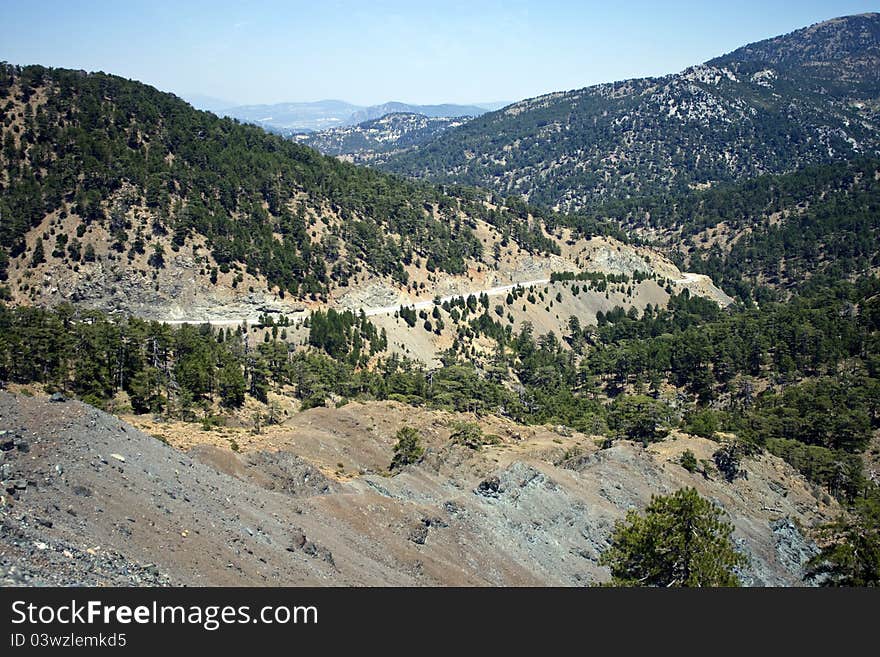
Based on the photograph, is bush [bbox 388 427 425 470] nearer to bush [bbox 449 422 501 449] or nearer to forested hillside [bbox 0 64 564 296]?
bush [bbox 449 422 501 449]

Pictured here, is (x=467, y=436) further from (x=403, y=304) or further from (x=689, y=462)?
(x=403, y=304)

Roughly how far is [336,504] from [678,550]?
19067mm

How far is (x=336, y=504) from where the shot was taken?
39.7 meters

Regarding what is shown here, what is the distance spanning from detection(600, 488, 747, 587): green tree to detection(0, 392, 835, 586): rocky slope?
357 inches

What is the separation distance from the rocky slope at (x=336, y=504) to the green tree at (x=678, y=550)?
9.06m

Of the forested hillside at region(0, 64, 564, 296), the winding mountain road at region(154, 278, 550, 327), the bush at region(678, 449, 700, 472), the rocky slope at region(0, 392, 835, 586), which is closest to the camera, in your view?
the rocky slope at region(0, 392, 835, 586)

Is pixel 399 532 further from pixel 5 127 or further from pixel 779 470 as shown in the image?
pixel 5 127

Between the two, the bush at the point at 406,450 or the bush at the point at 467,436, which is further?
the bush at the point at 467,436

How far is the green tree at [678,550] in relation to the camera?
29.9 meters

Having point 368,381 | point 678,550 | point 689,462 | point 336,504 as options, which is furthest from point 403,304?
point 678,550

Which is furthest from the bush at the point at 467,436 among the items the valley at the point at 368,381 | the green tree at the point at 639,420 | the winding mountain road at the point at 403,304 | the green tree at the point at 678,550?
the winding mountain road at the point at 403,304

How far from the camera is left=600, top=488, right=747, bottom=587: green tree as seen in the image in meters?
29.9

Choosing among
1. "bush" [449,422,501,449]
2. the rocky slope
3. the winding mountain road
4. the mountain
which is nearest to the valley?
the rocky slope

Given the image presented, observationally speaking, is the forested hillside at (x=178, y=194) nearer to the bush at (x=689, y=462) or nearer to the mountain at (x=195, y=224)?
the mountain at (x=195, y=224)
